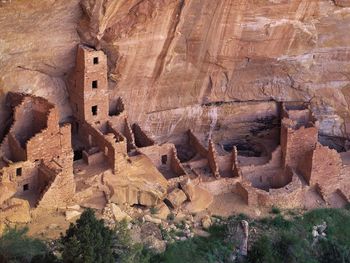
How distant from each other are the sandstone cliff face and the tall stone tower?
19cm

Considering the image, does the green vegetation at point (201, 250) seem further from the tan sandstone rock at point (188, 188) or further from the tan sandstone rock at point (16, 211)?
the tan sandstone rock at point (16, 211)

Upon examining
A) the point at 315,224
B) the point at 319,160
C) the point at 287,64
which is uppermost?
the point at 287,64

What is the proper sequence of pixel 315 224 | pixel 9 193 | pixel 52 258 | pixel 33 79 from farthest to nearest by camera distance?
pixel 315 224 < pixel 33 79 < pixel 9 193 < pixel 52 258

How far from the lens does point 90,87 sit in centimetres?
1541

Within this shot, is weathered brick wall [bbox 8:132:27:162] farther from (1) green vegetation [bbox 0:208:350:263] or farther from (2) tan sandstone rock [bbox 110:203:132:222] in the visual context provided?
(2) tan sandstone rock [bbox 110:203:132:222]

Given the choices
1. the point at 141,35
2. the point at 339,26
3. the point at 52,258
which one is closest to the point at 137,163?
the point at 141,35

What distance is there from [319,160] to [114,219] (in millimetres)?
4449

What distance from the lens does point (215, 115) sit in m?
17.7

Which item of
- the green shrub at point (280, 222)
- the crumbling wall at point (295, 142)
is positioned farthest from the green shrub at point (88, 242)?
the crumbling wall at point (295, 142)

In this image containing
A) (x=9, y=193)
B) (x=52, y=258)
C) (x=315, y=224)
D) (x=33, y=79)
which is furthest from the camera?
(x=315, y=224)

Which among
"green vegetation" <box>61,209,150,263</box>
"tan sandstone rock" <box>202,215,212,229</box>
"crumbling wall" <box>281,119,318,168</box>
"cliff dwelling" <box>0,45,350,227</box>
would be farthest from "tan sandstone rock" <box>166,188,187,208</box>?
"crumbling wall" <box>281,119,318,168</box>

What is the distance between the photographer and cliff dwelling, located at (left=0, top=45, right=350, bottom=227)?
1431cm

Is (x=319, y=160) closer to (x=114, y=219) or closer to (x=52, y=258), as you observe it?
(x=114, y=219)

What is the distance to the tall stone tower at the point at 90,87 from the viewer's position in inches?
595
